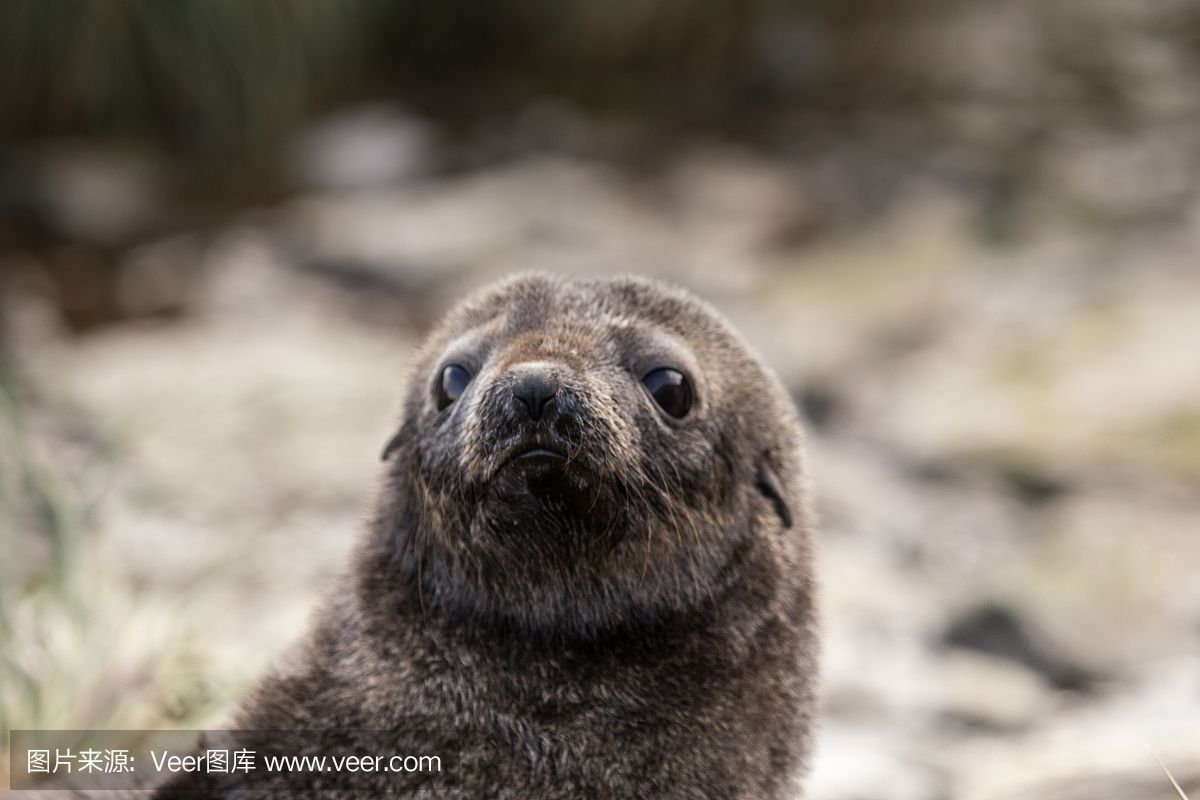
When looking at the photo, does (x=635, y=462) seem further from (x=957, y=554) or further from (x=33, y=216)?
(x=33, y=216)

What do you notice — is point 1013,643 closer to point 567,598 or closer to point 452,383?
point 567,598

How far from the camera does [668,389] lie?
3.13 metres

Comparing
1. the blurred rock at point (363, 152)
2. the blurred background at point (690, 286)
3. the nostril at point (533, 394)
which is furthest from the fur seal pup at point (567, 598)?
the blurred rock at point (363, 152)

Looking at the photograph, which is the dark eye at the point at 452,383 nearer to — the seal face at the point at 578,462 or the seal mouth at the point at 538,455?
the seal face at the point at 578,462

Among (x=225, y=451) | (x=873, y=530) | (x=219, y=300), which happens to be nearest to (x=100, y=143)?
(x=219, y=300)

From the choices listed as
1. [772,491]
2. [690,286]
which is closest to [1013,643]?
[772,491]

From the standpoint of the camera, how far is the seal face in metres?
2.83

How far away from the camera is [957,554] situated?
6289 millimetres

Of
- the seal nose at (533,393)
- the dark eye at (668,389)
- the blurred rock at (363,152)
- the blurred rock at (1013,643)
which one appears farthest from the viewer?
the blurred rock at (363,152)

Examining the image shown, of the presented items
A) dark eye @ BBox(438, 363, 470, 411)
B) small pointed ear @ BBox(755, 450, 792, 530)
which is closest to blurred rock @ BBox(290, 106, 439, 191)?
dark eye @ BBox(438, 363, 470, 411)

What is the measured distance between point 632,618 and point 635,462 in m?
0.37

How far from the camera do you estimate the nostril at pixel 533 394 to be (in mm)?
→ 2750

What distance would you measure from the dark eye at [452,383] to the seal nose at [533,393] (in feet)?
1.34

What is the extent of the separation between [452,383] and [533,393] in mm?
481
